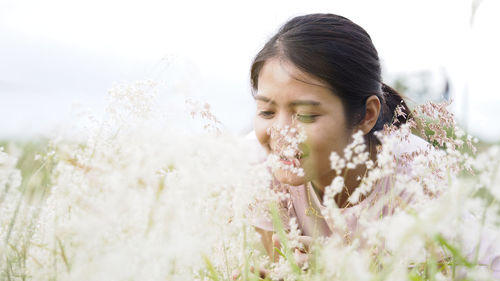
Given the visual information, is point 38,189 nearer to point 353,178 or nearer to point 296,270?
point 296,270

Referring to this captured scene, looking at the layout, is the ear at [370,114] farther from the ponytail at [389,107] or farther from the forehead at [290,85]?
the forehead at [290,85]

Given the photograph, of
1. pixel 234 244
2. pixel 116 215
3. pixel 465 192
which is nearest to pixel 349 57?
pixel 234 244

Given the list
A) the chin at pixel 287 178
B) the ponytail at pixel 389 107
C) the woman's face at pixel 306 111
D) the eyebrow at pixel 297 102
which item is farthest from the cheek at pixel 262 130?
the ponytail at pixel 389 107

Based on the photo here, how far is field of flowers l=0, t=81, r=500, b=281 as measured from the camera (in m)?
0.88

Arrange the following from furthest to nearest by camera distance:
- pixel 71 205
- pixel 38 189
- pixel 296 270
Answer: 1. pixel 38 189
2. pixel 296 270
3. pixel 71 205

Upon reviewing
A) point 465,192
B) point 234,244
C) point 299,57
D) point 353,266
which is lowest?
point 234,244

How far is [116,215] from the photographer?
87cm

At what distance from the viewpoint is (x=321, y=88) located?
2.43 m

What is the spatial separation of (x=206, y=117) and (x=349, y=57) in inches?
49.0

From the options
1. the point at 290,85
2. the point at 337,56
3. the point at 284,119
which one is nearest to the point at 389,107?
the point at 337,56

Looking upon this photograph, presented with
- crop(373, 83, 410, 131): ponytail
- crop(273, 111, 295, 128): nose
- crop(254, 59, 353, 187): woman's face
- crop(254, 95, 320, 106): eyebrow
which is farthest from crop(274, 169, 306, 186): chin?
crop(373, 83, 410, 131): ponytail

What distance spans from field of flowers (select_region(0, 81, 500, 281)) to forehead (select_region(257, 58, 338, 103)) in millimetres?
741

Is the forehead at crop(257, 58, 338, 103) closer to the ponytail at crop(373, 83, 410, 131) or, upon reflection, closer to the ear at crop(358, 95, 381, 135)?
the ear at crop(358, 95, 381, 135)

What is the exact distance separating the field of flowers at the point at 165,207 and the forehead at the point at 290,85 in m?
0.74
